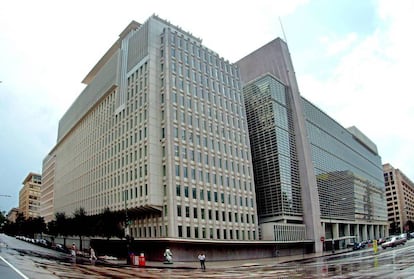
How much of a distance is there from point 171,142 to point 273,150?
1130 inches

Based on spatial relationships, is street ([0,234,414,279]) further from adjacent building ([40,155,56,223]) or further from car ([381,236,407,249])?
adjacent building ([40,155,56,223])

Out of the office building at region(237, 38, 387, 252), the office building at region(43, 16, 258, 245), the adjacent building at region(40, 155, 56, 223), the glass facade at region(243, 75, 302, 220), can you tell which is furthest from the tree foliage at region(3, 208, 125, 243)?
the adjacent building at region(40, 155, 56, 223)

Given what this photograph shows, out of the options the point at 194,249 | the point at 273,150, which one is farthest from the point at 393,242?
the point at 194,249

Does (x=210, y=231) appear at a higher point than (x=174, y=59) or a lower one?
lower

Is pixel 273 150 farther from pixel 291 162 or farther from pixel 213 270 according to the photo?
pixel 213 270

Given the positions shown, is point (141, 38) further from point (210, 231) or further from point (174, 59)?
point (210, 231)

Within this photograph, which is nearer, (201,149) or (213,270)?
(213,270)

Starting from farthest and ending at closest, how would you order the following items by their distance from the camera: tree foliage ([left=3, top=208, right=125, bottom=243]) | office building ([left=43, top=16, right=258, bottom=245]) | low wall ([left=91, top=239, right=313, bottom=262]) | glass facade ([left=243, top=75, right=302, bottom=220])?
glass facade ([left=243, top=75, right=302, bottom=220]) → office building ([left=43, top=16, right=258, bottom=245]) → tree foliage ([left=3, top=208, right=125, bottom=243]) → low wall ([left=91, top=239, right=313, bottom=262])

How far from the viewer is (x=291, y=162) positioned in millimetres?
82125

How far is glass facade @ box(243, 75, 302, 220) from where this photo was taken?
254ft

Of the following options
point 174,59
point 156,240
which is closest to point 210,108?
point 174,59

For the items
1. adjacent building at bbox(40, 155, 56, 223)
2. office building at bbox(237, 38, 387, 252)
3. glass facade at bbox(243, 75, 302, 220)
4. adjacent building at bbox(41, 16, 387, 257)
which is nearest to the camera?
adjacent building at bbox(41, 16, 387, 257)

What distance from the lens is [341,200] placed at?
102 meters

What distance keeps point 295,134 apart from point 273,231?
2646 cm
